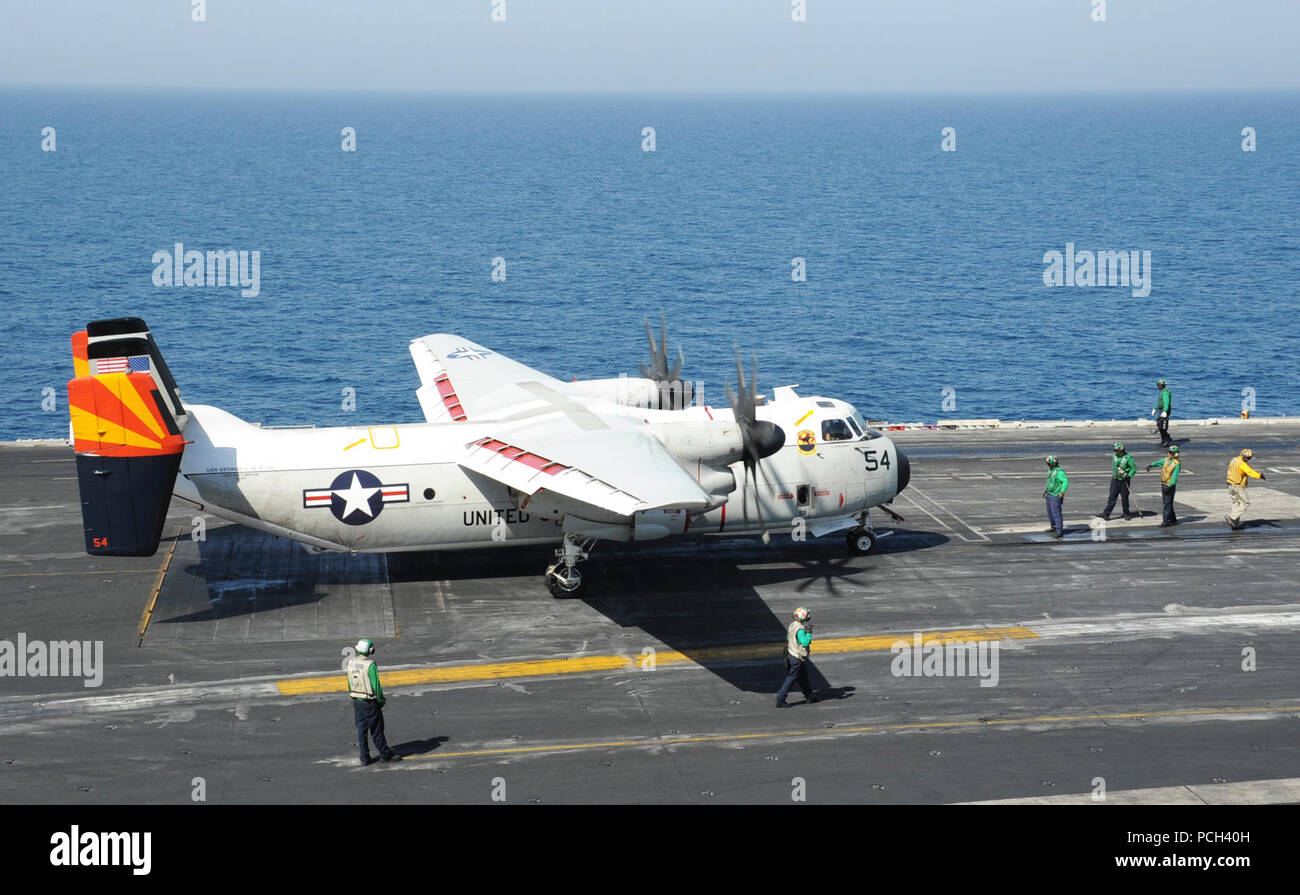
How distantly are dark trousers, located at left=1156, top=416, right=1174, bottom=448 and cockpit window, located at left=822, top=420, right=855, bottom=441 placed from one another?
55.8ft

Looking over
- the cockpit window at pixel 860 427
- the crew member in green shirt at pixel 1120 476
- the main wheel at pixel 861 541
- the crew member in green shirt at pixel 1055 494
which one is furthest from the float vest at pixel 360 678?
the crew member in green shirt at pixel 1120 476

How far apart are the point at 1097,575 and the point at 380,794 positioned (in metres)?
20.7

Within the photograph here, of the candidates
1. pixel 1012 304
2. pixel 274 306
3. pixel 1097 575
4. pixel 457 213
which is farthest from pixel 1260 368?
pixel 457 213

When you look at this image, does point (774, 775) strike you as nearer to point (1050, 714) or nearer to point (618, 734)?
point (618, 734)

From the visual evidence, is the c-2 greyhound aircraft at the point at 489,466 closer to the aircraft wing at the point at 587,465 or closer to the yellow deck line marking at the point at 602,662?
the aircraft wing at the point at 587,465

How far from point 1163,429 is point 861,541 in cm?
1691

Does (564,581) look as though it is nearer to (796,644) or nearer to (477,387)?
(477,387)

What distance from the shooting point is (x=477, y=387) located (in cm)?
3716

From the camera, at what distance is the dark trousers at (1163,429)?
1850 inches

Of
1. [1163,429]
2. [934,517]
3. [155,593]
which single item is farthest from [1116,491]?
[155,593]

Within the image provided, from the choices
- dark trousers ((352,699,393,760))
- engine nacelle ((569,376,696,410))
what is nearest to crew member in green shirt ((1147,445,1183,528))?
engine nacelle ((569,376,696,410))

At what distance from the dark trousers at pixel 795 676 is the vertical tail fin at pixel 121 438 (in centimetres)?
1483

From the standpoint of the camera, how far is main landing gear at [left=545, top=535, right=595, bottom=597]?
32750 mm

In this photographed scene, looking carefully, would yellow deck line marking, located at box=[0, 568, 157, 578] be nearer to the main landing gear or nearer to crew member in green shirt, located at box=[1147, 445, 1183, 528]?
the main landing gear
